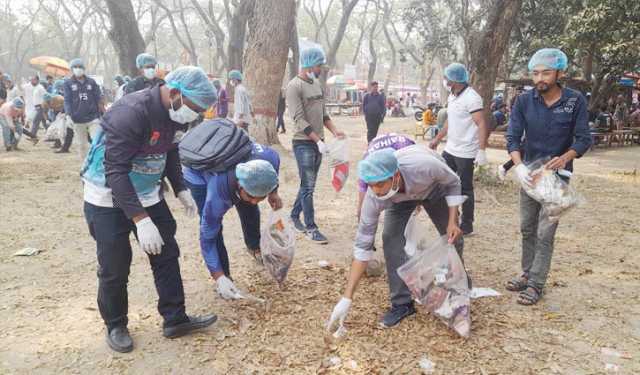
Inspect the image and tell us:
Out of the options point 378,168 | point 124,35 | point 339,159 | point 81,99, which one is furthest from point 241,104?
point 378,168

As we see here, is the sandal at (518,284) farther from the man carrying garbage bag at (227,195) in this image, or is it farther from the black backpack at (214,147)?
the black backpack at (214,147)

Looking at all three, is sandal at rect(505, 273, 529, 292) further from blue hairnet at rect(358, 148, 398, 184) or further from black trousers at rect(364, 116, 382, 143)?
black trousers at rect(364, 116, 382, 143)

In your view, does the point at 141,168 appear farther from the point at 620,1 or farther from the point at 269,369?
the point at 620,1

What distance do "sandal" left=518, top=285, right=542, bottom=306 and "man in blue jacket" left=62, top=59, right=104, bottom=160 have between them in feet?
20.7

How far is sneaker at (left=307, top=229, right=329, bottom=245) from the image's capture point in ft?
15.3

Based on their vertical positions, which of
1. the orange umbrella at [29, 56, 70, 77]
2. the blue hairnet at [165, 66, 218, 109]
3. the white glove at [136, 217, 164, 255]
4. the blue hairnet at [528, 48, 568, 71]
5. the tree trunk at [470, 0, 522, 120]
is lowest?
the white glove at [136, 217, 164, 255]

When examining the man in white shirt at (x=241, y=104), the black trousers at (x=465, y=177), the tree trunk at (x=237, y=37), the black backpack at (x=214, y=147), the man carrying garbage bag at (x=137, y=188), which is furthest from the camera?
the tree trunk at (x=237, y=37)

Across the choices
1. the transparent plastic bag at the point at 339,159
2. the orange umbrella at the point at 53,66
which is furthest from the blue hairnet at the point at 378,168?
the orange umbrella at the point at 53,66

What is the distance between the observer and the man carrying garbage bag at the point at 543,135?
10.5 feet

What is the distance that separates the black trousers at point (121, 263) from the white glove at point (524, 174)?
2.31 metres

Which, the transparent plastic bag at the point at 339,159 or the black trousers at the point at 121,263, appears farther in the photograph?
the transparent plastic bag at the point at 339,159

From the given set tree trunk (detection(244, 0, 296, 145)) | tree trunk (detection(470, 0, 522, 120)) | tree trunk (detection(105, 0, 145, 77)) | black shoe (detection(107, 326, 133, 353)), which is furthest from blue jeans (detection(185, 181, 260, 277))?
tree trunk (detection(105, 0, 145, 77))

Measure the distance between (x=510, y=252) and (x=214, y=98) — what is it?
126 inches

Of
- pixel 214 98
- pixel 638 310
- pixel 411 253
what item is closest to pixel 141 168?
pixel 214 98
